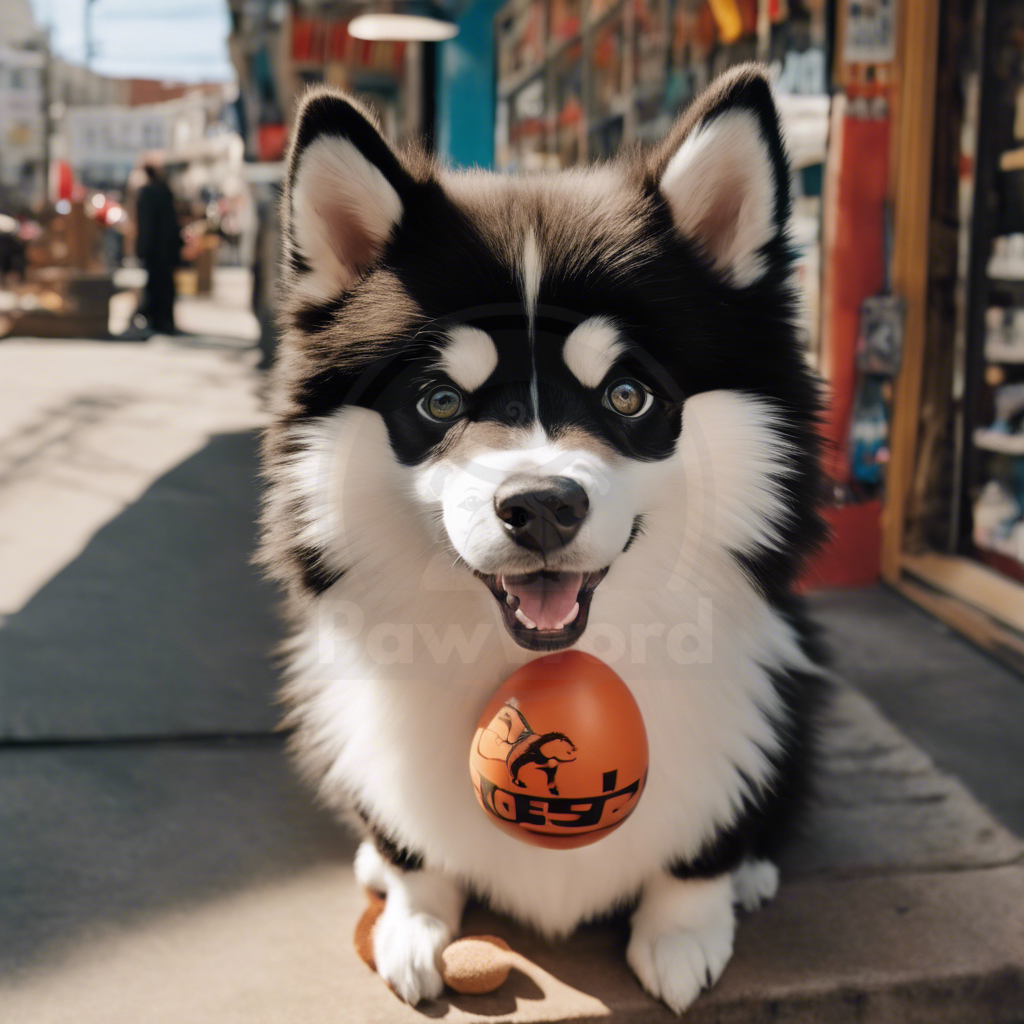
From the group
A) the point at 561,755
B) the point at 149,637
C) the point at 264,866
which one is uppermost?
the point at 561,755

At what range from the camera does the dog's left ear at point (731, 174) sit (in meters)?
1.51

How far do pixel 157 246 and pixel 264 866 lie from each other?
1065cm

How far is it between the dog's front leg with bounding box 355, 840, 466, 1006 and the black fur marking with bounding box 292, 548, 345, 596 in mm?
509

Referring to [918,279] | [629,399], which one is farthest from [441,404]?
[918,279]

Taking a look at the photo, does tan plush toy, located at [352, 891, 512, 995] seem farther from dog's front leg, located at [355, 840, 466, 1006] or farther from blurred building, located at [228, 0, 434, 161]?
blurred building, located at [228, 0, 434, 161]

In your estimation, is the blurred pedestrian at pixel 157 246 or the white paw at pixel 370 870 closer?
the white paw at pixel 370 870

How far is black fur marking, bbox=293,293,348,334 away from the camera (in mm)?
1639

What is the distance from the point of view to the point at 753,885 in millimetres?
1894

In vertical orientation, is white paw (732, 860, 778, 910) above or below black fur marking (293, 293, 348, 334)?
below

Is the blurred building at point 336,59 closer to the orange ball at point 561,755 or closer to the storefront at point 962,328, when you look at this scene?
the storefront at point 962,328

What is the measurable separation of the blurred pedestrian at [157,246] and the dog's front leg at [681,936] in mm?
11154

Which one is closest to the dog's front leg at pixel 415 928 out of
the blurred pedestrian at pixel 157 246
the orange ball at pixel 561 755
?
the orange ball at pixel 561 755

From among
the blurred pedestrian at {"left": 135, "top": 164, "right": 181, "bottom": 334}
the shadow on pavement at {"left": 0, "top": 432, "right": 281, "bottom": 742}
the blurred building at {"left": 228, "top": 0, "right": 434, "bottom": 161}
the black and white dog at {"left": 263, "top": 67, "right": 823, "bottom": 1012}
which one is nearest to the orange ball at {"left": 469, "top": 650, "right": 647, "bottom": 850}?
the black and white dog at {"left": 263, "top": 67, "right": 823, "bottom": 1012}

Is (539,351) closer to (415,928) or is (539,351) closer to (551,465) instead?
(551,465)
